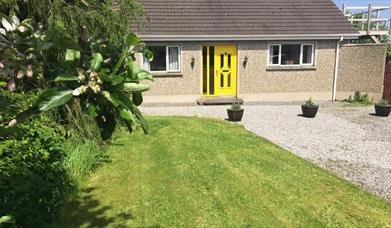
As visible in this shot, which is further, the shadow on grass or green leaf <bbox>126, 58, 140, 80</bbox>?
the shadow on grass

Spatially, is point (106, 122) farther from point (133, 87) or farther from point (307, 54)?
point (307, 54)

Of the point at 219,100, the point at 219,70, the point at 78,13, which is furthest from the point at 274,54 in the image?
the point at 78,13

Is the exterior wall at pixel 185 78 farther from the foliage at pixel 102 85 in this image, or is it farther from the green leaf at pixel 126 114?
the green leaf at pixel 126 114

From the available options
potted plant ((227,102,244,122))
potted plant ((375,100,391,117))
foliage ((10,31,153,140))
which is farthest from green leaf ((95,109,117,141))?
potted plant ((375,100,391,117))

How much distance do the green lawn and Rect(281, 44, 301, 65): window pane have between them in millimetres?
9387

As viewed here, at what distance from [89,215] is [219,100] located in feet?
36.6

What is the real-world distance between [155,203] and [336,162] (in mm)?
4286

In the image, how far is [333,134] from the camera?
9648mm

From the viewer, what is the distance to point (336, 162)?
7.04 meters

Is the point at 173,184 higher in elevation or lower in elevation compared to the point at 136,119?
lower

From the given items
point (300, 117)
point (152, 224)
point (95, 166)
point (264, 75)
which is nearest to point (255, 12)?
point (264, 75)

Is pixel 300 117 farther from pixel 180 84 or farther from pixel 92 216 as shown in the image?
pixel 92 216

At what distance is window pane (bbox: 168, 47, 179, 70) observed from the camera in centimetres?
1525

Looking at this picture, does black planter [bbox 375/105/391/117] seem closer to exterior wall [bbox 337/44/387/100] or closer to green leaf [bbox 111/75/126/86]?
exterior wall [bbox 337/44/387/100]
